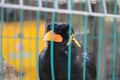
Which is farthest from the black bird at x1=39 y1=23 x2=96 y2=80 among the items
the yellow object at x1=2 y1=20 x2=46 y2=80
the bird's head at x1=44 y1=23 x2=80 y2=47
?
the yellow object at x1=2 y1=20 x2=46 y2=80

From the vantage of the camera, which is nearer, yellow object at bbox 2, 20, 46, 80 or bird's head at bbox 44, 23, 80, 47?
bird's head at bbox 44, 23, 80, 47

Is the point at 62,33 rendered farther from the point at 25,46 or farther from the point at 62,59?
the point at 25,46

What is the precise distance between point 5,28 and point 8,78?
3.67 ft

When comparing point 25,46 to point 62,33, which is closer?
point 62,33

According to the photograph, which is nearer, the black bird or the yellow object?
the black bird

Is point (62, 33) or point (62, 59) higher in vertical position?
point (62, 33)

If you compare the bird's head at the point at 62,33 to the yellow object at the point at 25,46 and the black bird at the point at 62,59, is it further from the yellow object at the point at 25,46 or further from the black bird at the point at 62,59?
the yellow object at the point at 25,46

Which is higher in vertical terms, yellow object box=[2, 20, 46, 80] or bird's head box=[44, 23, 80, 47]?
bird's head box=[44, 23, 80, 47]

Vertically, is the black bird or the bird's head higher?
the bird's head

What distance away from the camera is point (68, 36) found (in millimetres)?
1573

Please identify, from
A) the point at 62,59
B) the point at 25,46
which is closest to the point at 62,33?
the point at 62,59

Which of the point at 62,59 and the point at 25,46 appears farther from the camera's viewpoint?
the point at 25,46

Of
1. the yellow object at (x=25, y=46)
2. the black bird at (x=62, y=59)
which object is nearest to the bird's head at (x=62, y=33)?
the black bird at (x=62, y=59)

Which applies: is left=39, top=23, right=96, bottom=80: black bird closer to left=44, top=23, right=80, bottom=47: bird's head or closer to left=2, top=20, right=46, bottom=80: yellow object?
left=44, top=23, right=80, bottom=47: bird's head
